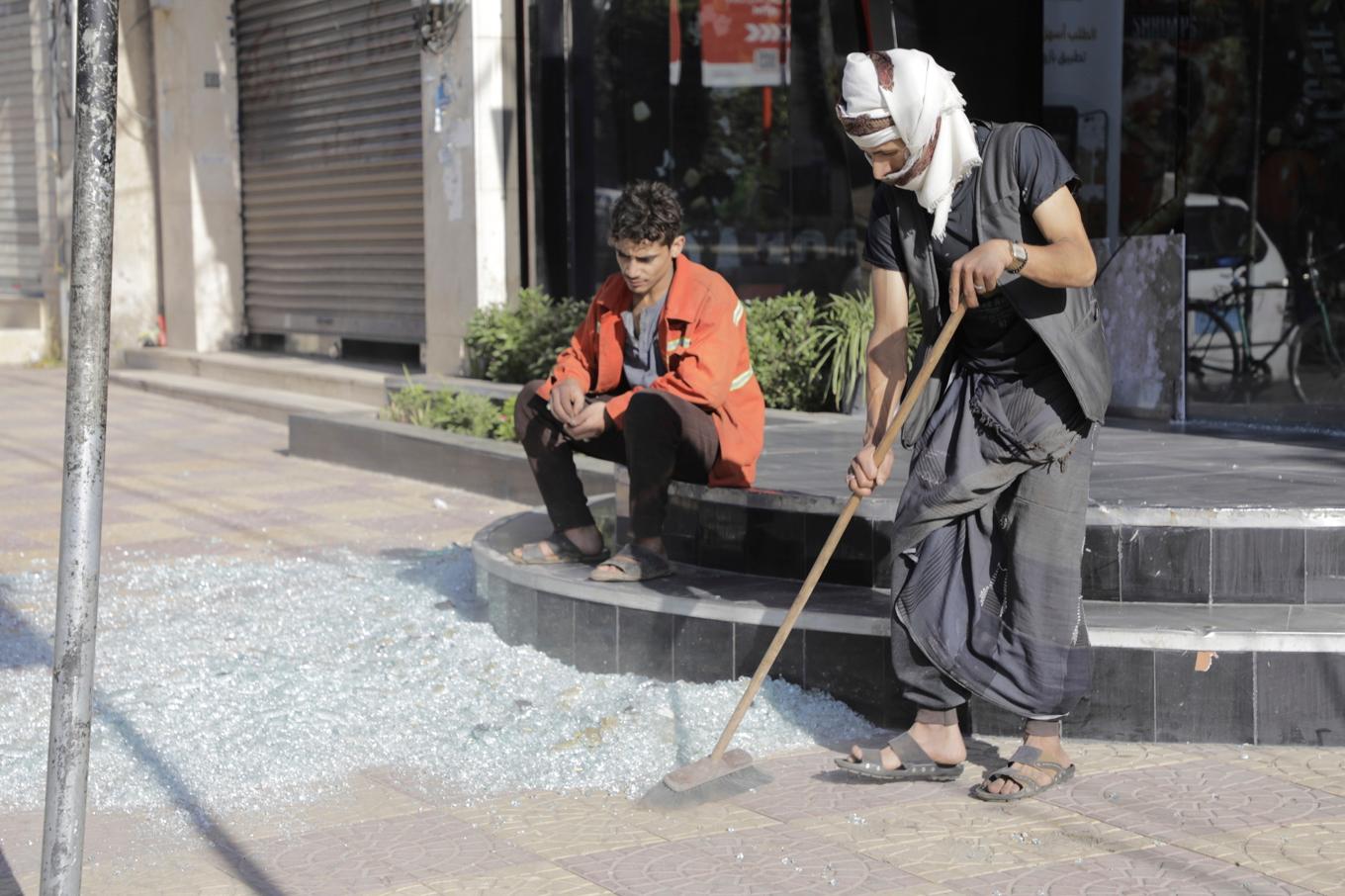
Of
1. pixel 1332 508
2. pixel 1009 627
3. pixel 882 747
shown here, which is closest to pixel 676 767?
pixel 882 747

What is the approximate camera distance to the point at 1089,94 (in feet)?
30.9

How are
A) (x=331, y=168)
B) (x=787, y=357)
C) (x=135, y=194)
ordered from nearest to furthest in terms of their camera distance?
(x=787, y=357), (x=331, y=168), (x=135, y=194)

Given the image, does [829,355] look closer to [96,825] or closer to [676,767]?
[676,767]

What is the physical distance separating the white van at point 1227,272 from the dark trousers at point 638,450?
3.81 metres

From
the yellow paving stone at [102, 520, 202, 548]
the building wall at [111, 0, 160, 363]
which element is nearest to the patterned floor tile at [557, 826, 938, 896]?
the yellow paving stone at [102, 520, 202, 548]

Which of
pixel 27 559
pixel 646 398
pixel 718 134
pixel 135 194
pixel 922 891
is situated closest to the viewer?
pixel 922 891

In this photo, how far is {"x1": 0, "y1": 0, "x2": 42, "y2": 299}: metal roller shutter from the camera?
725 inches

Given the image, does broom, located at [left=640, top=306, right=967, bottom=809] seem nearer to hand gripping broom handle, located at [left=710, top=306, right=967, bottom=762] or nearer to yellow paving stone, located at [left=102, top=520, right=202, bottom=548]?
hand gripping broom handle, located at [left=710, top=306, right=967, bottom=762]

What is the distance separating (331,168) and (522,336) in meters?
4.22

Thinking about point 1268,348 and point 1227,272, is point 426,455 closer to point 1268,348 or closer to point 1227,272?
point 1227,272

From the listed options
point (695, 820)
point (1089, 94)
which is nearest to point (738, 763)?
point (695, 820)

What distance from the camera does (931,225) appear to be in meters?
4.04

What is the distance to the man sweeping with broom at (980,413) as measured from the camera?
388cm

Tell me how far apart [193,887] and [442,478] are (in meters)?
5.69
